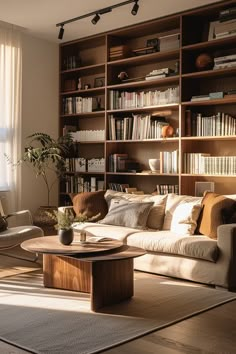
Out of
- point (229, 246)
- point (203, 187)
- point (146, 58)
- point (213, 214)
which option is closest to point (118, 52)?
point (146, 58)

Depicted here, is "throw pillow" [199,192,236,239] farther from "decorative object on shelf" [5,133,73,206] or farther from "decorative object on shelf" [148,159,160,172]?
"decorative object on shelf" [5,133,73,206]

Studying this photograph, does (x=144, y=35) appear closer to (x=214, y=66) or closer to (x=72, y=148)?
(x=214, y=66)

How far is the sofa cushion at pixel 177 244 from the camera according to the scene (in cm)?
411

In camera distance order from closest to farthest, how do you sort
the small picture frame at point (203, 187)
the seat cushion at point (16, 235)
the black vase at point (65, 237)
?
the black vase at point (65, 237)
the seat cushion at point (16, 235)
the small picture frame at point (203, 187)

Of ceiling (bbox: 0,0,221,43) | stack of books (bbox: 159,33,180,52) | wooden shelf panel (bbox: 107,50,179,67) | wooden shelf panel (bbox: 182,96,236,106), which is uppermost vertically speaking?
ceiling (bbox: 0,0,221,43)

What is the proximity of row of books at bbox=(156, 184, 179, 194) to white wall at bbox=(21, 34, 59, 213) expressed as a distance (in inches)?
69.9

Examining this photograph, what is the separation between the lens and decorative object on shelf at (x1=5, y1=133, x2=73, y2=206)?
6273 mm

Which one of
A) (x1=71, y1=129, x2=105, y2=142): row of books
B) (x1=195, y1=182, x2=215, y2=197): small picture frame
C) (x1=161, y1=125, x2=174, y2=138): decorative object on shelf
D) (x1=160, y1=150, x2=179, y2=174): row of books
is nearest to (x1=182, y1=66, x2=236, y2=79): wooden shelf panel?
(x1=161, y1=125, x2=174, y2=138): decorative object on shelf

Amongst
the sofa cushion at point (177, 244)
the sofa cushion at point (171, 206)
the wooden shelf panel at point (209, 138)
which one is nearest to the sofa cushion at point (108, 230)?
the sofa cushion at point (177, 244)

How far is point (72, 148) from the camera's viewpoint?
6.99 metres

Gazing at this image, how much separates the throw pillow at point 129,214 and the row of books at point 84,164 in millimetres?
1189

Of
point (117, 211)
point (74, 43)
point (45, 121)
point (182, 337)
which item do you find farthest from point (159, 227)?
point (74, 43)

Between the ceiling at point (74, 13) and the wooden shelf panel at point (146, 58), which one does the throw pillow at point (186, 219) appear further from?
the ceiling at point (74, 13)

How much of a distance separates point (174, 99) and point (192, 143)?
57 cm
